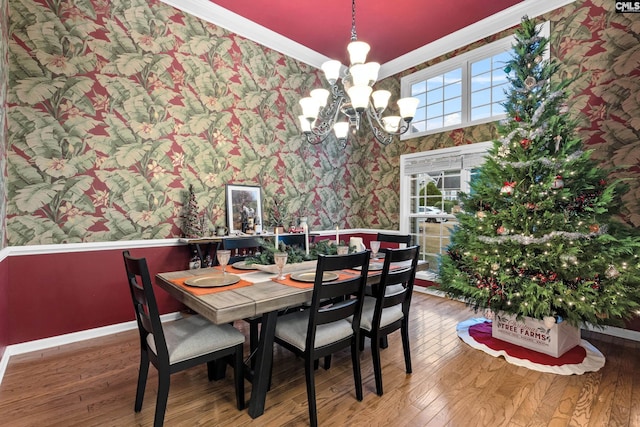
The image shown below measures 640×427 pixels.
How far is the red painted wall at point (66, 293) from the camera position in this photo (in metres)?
2.51

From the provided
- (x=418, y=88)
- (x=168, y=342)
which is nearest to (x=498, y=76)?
(x=418, y=88)

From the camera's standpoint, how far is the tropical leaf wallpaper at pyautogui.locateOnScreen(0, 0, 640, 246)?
8.43 ft

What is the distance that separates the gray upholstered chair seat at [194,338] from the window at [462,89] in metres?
3.57

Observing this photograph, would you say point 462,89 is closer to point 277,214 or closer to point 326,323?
point 277,214

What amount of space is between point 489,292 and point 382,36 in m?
3.26

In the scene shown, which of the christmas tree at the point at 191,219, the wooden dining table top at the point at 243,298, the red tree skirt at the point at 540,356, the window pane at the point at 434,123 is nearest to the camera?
the wooden dining table top at the point at 243,298

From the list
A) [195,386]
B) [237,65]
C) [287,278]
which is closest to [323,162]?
[237,65]

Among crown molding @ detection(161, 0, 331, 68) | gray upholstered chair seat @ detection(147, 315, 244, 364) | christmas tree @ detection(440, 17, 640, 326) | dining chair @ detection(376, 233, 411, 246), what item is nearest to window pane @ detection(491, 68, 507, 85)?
christmas tree @ detection(440, 17, 640, 326)

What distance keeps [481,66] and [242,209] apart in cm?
344

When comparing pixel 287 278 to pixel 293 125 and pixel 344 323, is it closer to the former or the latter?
pixel 344 323

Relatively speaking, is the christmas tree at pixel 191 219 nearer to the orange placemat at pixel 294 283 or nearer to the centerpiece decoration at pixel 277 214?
the centerpiece decoration at pixel 277 214

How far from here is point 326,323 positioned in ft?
5.62

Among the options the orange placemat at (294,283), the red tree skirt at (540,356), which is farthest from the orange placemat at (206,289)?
the red tree skirt at (540,356)

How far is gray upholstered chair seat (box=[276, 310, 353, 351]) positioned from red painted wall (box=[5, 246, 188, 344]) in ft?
6.29
